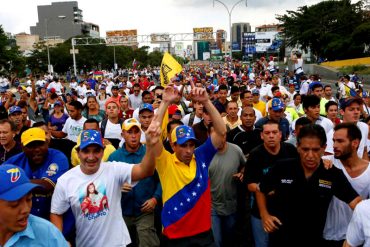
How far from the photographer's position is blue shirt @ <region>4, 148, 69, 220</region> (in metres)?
3.42

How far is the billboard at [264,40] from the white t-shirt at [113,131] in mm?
90541

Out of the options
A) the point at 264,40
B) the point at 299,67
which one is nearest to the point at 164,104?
the point at 299,67

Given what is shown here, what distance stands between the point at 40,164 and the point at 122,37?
2165 inches

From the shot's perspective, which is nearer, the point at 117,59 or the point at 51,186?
the point at 51,186

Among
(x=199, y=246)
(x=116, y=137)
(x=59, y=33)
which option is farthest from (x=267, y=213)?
(x=59, y=33)

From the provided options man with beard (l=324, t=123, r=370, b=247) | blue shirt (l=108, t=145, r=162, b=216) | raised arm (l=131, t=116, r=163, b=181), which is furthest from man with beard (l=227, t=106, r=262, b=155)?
raised arm (l=131, t=116, r=163, b=181)

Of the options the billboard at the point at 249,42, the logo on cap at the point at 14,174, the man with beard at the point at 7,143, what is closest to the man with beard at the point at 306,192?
the logo on cap at the point at 14,174

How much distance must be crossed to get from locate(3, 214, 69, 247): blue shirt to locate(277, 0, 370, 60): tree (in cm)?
4692

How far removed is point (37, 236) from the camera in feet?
7.18

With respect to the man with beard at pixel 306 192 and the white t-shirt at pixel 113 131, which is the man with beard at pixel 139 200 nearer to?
the man with beard at pixel 306 192

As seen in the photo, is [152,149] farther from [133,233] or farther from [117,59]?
[117,59]

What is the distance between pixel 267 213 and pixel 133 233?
1.75 metres

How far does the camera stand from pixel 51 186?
11.1ft

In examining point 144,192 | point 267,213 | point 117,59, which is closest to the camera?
point 267,213
